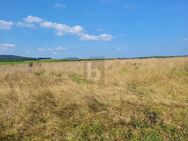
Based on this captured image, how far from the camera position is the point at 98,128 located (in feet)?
33.0

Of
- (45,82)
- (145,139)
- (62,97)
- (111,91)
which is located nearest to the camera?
(145,139)

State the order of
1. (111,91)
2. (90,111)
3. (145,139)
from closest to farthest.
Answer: (145,139)
(90,111)
(111,91)

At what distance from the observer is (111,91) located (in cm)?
1464

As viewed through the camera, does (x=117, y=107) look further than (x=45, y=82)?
No

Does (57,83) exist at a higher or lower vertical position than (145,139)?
higher

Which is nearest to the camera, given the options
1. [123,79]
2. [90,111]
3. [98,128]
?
[98,128]

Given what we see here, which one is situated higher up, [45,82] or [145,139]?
[45,82]

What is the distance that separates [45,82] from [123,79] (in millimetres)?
4677

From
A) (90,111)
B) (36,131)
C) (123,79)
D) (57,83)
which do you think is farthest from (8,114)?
(123,79)

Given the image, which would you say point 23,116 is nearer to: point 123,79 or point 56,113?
point 56,113

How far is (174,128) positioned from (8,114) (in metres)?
5.14

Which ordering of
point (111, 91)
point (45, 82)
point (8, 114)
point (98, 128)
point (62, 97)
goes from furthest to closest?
1. point (45, 82)
2. point (111, 91)
3. point (62, 97)
4. point (8, 114)
5. point (98, 128)

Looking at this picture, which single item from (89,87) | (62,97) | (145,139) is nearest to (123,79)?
(89,87)

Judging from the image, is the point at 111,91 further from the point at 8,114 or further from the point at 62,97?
the point at 8,114
